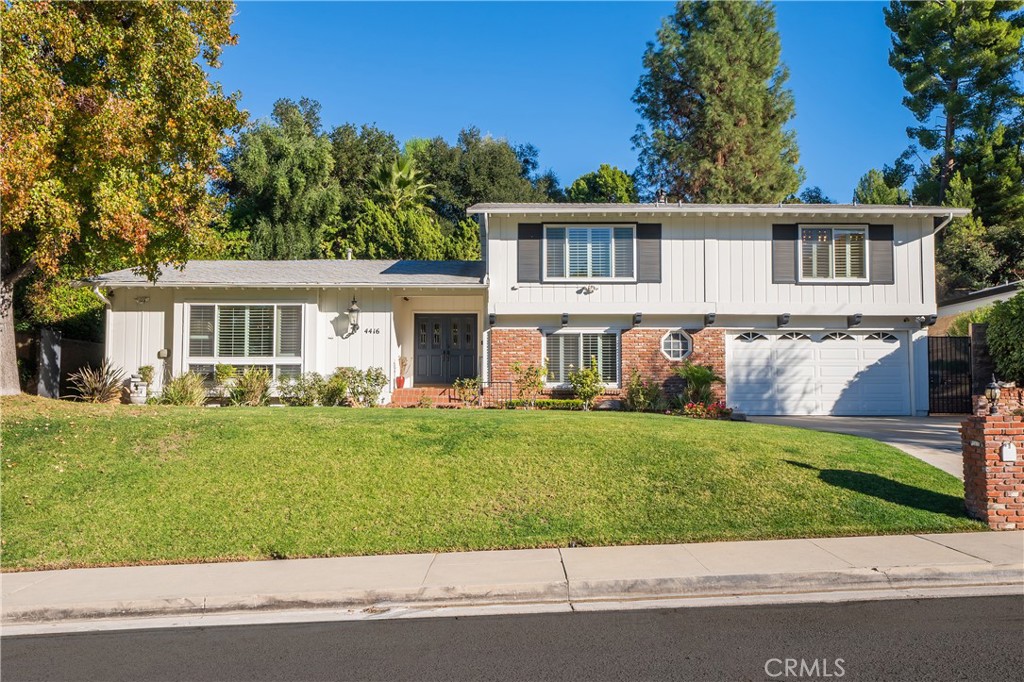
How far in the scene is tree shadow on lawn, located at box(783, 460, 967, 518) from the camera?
8.12 m

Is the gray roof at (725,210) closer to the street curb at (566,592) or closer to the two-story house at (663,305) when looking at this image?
the two-story house at (663,305)

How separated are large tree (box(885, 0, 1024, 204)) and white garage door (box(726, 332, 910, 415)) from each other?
601 inches

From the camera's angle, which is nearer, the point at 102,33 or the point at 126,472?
the point at 126,472

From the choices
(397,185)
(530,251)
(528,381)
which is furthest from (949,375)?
(397,185)

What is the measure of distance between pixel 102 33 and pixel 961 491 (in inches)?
547

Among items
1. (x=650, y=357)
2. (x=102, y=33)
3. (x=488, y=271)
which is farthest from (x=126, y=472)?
(x=650, y=357)

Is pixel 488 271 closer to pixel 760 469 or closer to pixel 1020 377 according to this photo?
pixel 760 469

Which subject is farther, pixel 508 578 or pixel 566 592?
pixel 508 578

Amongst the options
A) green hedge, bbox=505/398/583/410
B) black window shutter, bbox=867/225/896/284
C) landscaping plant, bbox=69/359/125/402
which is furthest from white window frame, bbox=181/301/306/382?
black window shutter, bbox=867/225/896/284

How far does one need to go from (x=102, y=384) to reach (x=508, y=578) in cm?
1361

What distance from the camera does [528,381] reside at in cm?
1667

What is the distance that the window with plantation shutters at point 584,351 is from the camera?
17.2 m

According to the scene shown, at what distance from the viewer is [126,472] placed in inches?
342

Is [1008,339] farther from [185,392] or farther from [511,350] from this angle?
[185,392]
